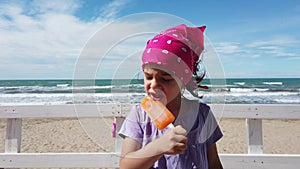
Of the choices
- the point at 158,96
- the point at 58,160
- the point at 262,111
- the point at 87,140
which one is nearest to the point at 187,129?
the point at 158,96

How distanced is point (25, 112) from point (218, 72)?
2298 mm

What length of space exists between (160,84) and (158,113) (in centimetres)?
10

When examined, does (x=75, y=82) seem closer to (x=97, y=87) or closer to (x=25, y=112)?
(x=97, y=87)

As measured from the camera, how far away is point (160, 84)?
1005mm

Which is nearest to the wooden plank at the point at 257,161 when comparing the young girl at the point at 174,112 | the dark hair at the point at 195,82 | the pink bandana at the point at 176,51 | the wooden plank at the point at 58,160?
the wooden plank at the point at 58,160

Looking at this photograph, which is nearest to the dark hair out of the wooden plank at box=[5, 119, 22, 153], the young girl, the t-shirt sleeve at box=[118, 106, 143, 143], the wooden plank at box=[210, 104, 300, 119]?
the young girl

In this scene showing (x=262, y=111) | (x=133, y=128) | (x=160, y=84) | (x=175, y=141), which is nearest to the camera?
(x=175, y=141)

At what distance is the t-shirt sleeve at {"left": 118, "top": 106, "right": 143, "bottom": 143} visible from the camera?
1.11 m

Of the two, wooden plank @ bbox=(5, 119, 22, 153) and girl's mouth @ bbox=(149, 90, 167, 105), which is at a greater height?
girl's mouth @ bbox=(149, 90, 167, 105)

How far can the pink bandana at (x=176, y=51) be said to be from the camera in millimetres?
958

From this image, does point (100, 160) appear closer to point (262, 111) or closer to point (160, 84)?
point (262, 111)

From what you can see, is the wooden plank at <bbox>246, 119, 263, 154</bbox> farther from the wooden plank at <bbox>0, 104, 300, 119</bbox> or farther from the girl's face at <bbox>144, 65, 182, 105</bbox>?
the girl's face at <bbox>144, 65, 182, 105</bbox>

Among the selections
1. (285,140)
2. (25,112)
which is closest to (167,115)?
(25,112)

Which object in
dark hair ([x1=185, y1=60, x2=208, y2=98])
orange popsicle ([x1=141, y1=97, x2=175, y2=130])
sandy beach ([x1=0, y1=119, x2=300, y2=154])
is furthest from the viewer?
sandy beach ([x1=0, y1=119, x2=300, y2=154])
